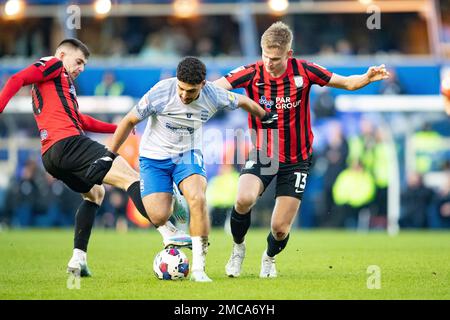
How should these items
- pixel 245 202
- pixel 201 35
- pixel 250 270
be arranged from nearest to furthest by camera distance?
pixel 245 202 < pixel 250 270 < pixel 201 35

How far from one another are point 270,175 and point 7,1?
1488 cm

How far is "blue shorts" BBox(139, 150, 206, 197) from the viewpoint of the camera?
9.42 meters

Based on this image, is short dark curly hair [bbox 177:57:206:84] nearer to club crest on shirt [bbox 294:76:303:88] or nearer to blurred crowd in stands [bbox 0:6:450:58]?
club crest on shirt [bbox 294:76:303:88]

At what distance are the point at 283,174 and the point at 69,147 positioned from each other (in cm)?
232

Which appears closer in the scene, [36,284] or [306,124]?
[36,284]

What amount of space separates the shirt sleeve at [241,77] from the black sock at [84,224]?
2056 millimetres

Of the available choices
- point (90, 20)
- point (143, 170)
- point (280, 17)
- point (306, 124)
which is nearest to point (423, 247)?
point (306, 124)

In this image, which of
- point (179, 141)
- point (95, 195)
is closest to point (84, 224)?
point (95, 195)

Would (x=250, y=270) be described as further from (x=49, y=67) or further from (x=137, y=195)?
(x=49, y=67)

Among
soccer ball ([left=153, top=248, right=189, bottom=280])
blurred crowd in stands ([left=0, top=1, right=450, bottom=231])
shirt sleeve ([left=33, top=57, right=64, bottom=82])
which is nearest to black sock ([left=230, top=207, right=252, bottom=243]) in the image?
soccer ball ([left=153, top=248, right=189, bottom=280])

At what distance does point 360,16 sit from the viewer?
23.5 m

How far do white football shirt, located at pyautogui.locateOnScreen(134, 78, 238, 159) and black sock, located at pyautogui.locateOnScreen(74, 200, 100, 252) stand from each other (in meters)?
1.01

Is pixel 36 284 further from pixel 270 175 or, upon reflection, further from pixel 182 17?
pixel 182 17

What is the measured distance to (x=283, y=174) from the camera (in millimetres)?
10023
